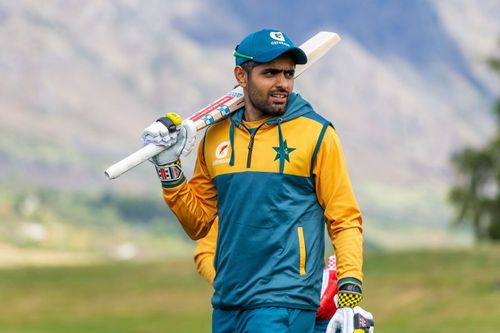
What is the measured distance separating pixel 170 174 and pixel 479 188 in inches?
1855

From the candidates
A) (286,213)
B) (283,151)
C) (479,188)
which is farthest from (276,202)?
(479,188)

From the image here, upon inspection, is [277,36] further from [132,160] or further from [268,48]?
[132,160]

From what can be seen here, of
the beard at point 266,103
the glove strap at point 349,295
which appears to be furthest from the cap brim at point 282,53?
the glove strap at point 349,295

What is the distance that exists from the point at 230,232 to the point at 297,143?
0.60 metres

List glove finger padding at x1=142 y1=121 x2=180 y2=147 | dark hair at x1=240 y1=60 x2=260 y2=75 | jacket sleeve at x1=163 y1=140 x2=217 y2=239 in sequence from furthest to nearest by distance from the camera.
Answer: jacket sleeve at x1=163 y1=140 x2=217 y2=239
dark hair at x1=240 y1=60 x2=260 y2=75
glove finger padding at x1=142 y1=121 x2=180 y2=147

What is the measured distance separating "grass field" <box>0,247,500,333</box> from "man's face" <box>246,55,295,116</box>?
18467mm

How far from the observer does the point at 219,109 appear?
6742 millimetres

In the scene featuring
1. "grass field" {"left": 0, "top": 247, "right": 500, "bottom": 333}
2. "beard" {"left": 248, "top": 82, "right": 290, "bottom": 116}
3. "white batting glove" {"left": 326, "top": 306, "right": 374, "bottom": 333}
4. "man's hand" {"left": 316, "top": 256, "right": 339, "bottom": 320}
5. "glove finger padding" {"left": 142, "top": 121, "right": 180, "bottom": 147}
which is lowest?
"white batting glove" {"left": 326, "top": 306, "right": 374, "bottom": 333}

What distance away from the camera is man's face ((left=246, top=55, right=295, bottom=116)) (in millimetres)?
6453

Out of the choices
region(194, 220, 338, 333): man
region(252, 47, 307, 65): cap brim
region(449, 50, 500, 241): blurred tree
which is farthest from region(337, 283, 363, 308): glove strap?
region(449, 50, 500, 241): blurred tree

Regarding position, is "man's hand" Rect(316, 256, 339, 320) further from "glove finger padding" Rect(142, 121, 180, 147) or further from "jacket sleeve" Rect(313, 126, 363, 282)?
"glove finger padding" Rect(142, 121, 180, 147)

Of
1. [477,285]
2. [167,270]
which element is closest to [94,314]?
[167,270]

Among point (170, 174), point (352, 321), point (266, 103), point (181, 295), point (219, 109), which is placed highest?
point (181, 295)

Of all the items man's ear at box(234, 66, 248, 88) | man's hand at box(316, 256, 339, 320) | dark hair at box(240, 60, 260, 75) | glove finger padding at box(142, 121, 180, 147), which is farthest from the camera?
man's hand at box(316, 256, 339, 320)
